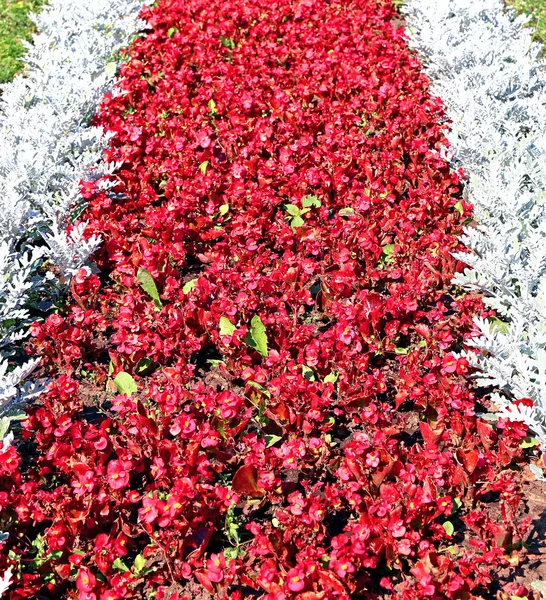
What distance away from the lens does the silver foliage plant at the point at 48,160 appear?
4121mm

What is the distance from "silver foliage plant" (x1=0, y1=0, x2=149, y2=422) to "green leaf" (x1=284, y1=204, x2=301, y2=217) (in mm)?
1365

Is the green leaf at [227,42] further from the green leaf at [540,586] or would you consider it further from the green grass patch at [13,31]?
the green leaf at [540,586]

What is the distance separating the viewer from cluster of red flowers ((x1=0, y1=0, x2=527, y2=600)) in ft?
9.71

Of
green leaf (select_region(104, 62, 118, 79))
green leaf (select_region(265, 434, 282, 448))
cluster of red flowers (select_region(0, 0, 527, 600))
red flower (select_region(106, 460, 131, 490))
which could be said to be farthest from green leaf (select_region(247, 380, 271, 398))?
green leaf (select_region(104, 62, 118, 79))

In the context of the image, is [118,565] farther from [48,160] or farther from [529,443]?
[48,160]

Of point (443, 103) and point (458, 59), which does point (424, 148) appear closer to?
point (443, 103)

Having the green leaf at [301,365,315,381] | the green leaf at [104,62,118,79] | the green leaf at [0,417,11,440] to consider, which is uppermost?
the green leaf at [104,62,118,79]

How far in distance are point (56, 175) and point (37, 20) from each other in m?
3.48

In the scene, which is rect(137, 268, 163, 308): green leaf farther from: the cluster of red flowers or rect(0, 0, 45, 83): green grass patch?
rect(0, 0, 45, 83): green grass patch

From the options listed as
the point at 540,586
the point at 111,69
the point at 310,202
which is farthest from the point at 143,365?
the point at 111,69

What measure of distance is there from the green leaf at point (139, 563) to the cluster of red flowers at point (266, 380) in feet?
0.10

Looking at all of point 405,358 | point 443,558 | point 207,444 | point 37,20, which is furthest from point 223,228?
point 37,20

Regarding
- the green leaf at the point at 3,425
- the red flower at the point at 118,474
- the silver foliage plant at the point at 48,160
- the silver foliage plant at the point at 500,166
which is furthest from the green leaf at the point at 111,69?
the red flower at the point at 118,474

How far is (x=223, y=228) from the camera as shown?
505 cm
